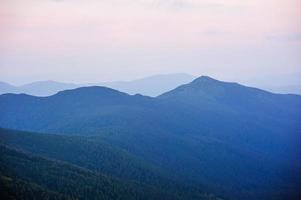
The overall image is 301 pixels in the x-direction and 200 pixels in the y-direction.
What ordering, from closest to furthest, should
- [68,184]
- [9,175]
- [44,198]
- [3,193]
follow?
1. [3,193]
2. [44,198]
3. [9,175]
4. [68,184]

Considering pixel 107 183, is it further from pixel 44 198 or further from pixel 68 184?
pixel 44 198

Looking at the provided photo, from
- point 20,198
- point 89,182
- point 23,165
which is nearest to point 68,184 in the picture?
point 89,182

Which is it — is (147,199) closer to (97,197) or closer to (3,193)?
(97,197)

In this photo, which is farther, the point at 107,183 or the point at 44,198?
the point at 107,183

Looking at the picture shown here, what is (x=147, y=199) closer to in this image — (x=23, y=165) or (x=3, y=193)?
(x=23, y=165)

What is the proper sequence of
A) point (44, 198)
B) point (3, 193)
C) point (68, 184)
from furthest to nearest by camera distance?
point (68, 184), point (44, 198), point (3, 193)

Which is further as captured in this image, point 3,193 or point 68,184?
point 68,184

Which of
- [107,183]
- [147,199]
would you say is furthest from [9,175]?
[147,199]

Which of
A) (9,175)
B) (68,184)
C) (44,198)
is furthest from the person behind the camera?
(68,184)

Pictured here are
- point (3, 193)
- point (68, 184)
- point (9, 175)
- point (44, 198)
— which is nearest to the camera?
point (3, 193)

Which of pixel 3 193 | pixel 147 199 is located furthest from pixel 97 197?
pixel 3 193
